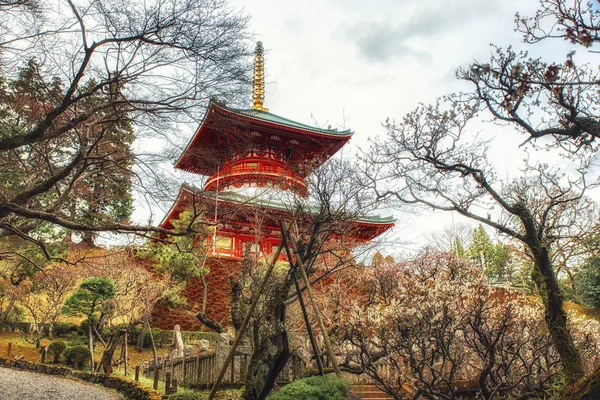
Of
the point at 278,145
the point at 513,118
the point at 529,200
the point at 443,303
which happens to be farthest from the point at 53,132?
the point at 278,145

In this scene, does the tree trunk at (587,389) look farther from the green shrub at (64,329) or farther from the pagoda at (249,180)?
the green shrub at (64,329)

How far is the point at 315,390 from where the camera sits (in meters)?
4.98

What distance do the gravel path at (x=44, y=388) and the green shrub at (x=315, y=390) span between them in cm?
525

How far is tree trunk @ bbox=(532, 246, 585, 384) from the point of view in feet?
16.8

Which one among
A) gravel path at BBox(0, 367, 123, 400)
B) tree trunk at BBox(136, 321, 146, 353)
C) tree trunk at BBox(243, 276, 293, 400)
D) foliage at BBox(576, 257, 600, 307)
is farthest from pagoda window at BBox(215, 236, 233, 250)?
foliage at BBox(576, 257, 600, 307)

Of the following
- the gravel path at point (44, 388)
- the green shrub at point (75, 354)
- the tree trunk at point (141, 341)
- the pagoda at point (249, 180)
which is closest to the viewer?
the gravel path at point (44, 388)

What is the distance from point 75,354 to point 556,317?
40.8ft

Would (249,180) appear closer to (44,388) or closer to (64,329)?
(64,329)

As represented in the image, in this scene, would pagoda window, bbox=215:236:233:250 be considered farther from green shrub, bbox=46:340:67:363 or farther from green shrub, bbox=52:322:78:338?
green shrub, bbox=46:340:67:363

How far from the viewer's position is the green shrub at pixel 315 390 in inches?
194

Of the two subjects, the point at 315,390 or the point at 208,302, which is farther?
the point at 208,302

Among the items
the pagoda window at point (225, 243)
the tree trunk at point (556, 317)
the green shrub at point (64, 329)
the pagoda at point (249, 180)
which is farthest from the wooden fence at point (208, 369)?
the pagoda window at point (225, 243)

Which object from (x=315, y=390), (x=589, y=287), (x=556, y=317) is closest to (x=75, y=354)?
(x=315, y=390)

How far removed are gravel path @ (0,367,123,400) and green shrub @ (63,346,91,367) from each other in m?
1.29
